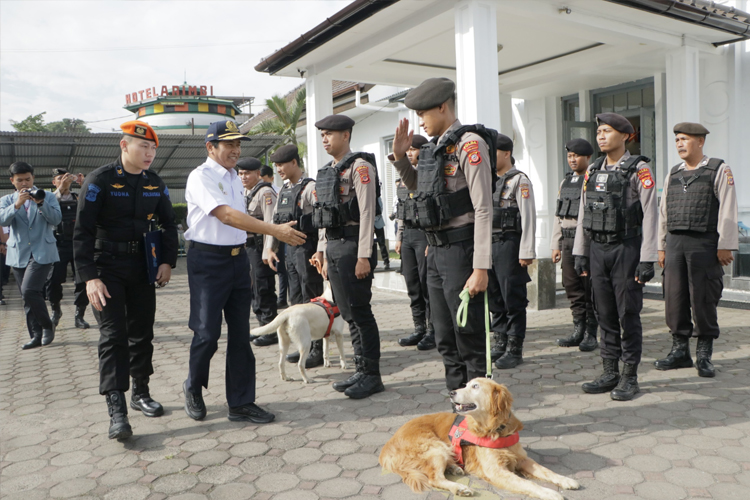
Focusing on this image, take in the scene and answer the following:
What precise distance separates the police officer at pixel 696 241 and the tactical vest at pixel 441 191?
2374 mm

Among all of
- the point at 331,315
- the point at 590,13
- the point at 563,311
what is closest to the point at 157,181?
the point at 331,315

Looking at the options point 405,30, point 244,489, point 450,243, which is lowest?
point 244,489

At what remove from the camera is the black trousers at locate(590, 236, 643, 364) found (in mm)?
4188

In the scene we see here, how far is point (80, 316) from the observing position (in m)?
8.09

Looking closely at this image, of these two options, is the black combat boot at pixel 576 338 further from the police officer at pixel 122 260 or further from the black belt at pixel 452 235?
the police officer at pixel 122 260

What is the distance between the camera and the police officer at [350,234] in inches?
175

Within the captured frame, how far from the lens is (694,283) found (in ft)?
15.8

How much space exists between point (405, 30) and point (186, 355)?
5452 millimetres

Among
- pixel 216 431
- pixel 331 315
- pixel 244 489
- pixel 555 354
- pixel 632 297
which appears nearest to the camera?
pixel 244 489

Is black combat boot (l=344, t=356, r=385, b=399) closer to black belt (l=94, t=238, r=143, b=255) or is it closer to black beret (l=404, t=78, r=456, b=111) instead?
black belt (l=94, t=238, r=143, b=255)

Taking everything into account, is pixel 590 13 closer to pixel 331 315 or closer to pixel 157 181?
pixel 331 315

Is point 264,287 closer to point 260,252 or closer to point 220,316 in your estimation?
point 260,252

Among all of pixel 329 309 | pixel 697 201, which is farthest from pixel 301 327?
pixel 697 201

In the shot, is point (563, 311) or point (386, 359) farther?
point (563, 311)
